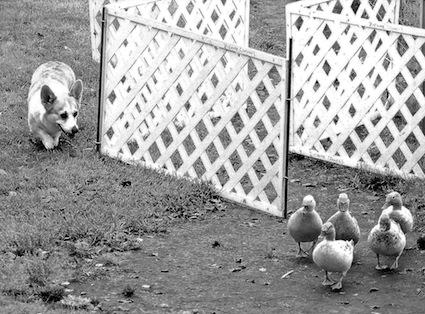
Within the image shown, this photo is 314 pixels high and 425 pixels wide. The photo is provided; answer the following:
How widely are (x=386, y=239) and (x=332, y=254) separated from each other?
1.44 feet

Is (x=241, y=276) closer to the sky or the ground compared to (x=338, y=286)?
closer to the ground

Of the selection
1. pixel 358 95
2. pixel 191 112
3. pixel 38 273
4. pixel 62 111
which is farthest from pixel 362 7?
pixel 38 273

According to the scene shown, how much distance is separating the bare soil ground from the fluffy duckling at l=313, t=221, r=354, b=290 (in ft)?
0.53

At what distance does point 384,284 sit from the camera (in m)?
5.99

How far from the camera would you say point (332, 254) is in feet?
18.9

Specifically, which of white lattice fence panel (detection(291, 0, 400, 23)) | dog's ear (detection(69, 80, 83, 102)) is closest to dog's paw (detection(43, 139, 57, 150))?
dog's ear (detection(69, 80, 83, 102))

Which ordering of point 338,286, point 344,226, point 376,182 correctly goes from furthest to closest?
point 376,182, point 344,226, point 338,286

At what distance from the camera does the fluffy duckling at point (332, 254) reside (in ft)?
18.9

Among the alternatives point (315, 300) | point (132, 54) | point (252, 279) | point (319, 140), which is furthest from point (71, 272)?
point (319, 140)

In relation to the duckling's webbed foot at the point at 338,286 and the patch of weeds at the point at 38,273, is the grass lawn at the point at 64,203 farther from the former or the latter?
the duckling's webbed foot at the point at 338,286

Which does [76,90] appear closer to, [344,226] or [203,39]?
[203,39]

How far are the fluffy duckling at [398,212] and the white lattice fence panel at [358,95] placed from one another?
1.37m

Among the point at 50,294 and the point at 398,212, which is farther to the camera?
the point at 398,212

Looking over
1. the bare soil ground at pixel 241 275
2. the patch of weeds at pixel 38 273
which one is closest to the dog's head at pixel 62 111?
the bare soil ground at pixel 241 275
